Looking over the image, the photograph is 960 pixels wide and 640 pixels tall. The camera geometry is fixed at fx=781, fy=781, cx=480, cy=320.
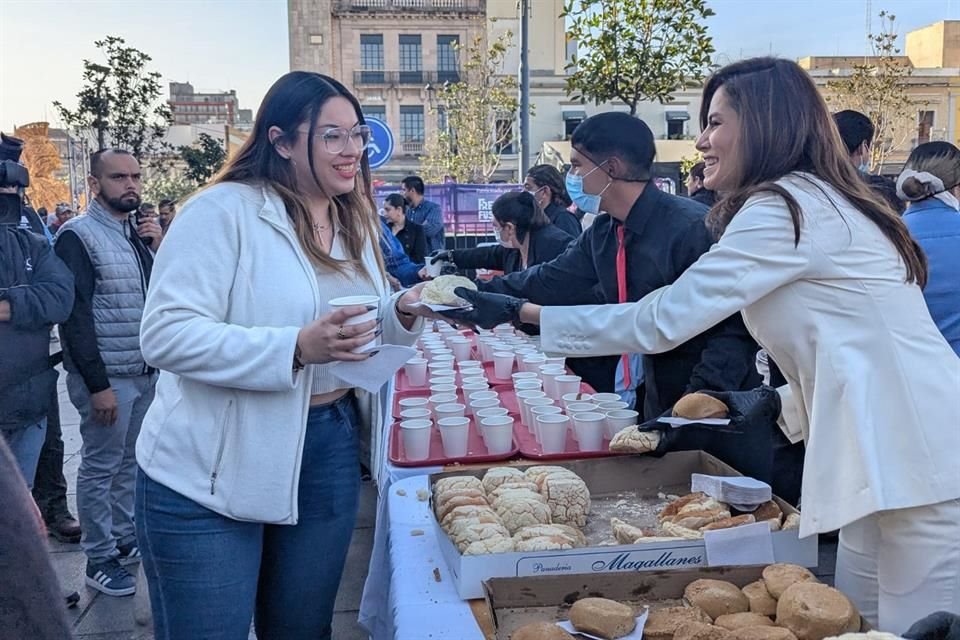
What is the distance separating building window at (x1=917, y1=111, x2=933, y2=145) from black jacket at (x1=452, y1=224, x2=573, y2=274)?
33.6 metres

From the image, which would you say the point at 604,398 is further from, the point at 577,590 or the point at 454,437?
the point at 577,590

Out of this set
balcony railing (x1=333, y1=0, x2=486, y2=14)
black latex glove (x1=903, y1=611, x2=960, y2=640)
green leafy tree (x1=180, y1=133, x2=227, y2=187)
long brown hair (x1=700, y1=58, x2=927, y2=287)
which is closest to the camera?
black latex glove (x1=903, y1=611, x2=960, y2=640)

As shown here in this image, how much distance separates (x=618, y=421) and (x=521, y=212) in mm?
2792

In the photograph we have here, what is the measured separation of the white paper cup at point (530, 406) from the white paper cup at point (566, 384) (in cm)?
31

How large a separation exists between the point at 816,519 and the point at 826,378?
29 centimetres

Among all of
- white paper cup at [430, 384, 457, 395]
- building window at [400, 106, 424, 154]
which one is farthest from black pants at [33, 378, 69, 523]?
building window at [400, 106, 424, 154]

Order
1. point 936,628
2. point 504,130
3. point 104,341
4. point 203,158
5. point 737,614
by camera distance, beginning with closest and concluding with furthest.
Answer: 1. point 936,628
2. point 737,614
3. point 104,341
4. point 203,158
5. point 504,130

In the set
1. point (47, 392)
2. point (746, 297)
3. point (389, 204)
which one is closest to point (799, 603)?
point (746, 297)

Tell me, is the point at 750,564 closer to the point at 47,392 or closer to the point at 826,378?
the point at 826,378

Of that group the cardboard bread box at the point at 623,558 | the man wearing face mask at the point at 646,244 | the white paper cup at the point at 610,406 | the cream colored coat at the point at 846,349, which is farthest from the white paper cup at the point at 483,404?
the cream colored coat at the point at 846,349

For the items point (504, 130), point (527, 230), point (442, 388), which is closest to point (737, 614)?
point (442, 388)

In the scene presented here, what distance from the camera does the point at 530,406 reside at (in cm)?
282

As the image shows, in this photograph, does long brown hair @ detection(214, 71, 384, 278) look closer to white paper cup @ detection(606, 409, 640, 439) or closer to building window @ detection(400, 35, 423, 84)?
white paper cup @ detection(606, 409, 640, 439)

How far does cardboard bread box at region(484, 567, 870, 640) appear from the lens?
153 cm
